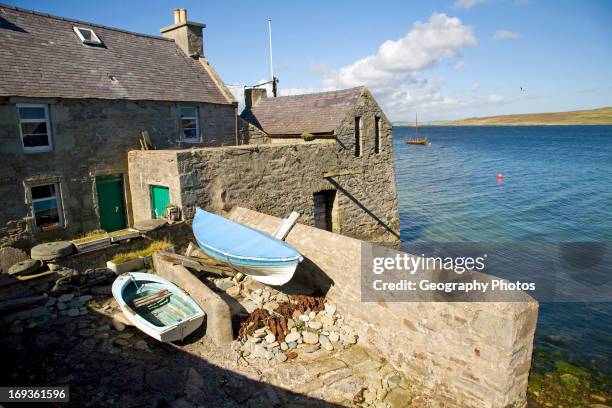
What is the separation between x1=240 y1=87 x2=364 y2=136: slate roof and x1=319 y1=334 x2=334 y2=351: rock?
10.1 meters

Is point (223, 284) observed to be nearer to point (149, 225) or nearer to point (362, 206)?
point (149, 225)

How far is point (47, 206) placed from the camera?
12.1m

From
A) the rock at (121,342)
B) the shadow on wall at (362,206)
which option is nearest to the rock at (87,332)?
the rock at (121,342)

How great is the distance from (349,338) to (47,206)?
387 inches

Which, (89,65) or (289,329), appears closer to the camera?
(289,329)

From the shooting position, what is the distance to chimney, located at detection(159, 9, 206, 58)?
18.1 m

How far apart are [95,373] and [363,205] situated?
13.1 m

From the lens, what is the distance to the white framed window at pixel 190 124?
623 inches

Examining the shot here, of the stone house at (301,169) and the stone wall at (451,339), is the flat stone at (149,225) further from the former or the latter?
the stone wall at (451,339)

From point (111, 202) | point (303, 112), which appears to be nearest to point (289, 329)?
point (111, 202)

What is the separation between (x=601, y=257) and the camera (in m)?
18.9

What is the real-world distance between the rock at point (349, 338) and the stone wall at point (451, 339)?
0.56 ft

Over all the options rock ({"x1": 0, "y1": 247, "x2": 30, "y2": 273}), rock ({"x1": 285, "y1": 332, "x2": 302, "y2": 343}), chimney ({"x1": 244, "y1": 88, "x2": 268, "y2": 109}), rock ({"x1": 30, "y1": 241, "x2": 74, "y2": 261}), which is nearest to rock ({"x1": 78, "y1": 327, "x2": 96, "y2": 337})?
rock ({"x1": 30, "y1": 241, "x2": 74, "y2": 261})

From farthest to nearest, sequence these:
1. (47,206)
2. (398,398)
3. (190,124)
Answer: (190,124) → (47,206) → (398,398)
